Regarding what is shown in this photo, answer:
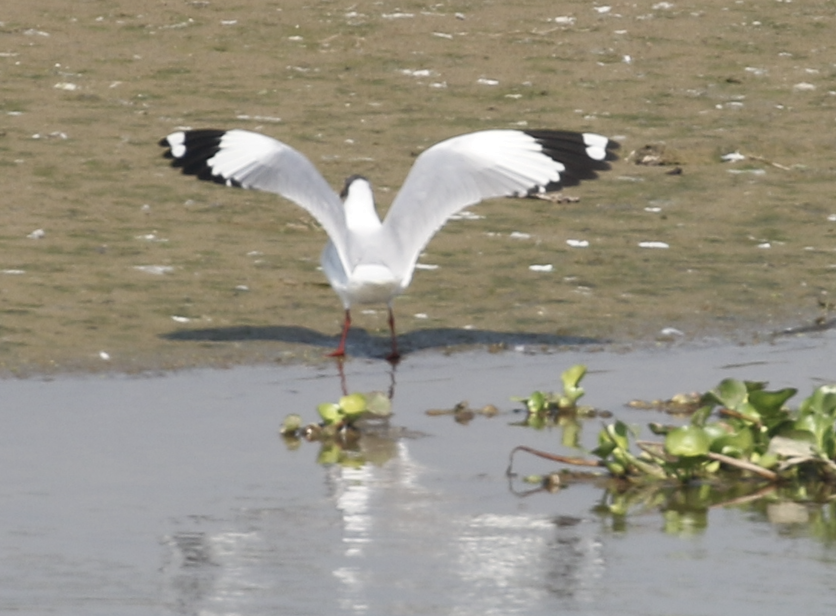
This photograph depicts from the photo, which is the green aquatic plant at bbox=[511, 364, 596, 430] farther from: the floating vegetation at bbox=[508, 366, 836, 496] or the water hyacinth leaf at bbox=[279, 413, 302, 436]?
the water hyacinth leaf at bbox=[279, 413, 302, 436]

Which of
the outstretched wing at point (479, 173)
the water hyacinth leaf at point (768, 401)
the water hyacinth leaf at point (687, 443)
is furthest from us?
the outstretched wing at point (479, 173)

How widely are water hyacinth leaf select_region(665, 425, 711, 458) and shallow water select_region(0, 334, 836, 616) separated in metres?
0.25

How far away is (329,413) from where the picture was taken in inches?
267

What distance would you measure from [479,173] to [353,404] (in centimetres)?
225

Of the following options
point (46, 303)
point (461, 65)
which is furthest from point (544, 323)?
point (461, 65)

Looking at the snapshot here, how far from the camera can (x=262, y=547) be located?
5.37 metres

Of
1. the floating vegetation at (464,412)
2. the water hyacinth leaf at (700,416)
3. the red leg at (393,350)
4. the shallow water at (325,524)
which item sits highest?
the red leg at (393,350)

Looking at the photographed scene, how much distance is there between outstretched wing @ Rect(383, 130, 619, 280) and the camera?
850 cm

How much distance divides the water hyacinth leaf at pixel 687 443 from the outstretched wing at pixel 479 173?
2469 millimetres

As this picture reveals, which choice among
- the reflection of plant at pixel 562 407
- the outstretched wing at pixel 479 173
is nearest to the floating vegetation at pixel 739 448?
the reflection of plant at pixel 562 407

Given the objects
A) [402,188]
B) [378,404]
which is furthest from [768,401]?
[402,188]

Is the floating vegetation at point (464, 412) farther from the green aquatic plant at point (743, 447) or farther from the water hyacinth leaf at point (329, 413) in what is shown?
the green aquatic plant at point (743, 447)

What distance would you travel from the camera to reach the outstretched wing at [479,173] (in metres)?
8.50

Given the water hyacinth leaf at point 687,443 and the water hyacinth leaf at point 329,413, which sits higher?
the water hyacinth leaf at point 329,413
